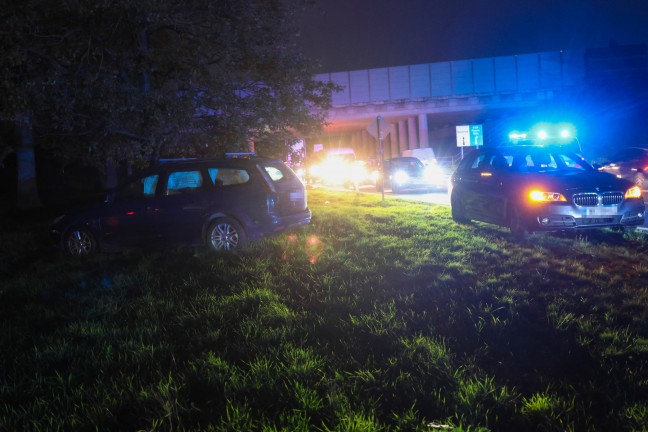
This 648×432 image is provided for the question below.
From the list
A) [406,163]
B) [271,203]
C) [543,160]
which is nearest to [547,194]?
[543,160]

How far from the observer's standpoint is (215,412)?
3.04 meters

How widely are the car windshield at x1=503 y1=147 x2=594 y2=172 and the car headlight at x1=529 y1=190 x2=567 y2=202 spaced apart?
1.01 metres

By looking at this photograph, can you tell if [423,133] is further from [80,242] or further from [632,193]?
[80,242]

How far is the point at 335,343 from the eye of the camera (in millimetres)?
4094

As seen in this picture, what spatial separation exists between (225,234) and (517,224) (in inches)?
191

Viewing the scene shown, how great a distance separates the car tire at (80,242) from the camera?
906 centimetres

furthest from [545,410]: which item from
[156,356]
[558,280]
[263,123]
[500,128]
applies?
[500,128]

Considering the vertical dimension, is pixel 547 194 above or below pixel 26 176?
below

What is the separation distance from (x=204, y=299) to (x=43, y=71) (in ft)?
31.3

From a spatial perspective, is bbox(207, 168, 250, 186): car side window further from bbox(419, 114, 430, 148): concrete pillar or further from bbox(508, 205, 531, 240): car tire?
bbox(419, 114, 430, 148): concrete pillar

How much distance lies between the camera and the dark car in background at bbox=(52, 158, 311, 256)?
8492 mm

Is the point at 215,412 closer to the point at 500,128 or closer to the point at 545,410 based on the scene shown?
the point at 545,410

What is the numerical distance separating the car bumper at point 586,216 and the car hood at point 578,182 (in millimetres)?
298

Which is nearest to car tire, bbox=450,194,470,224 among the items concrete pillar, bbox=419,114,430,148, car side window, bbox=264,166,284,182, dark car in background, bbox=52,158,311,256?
dark car in background, bbox=52,158,311,256
